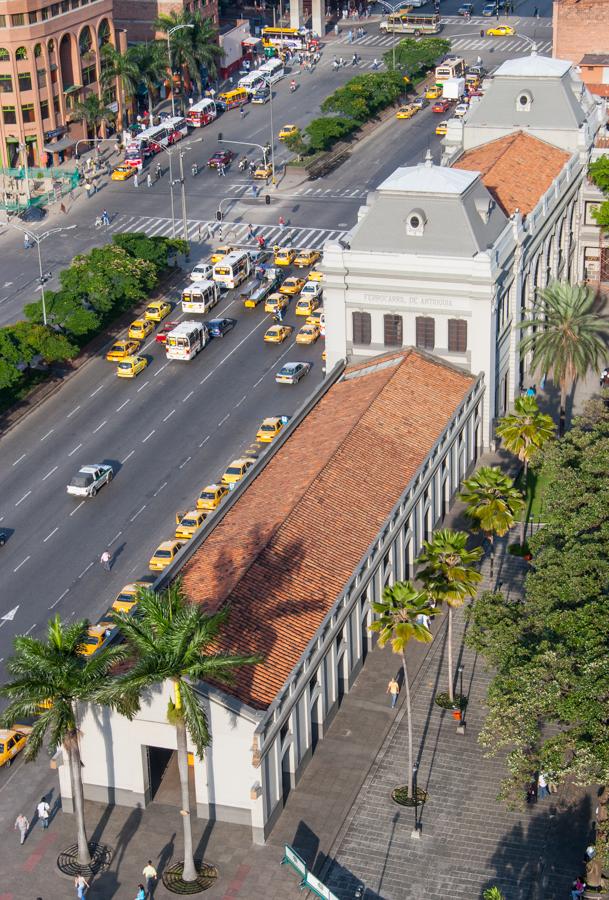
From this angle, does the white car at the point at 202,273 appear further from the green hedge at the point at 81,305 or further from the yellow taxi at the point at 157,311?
the yellow taxi at the point at 157,311

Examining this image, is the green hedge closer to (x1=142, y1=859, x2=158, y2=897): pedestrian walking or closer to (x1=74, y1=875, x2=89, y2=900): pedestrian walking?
(x1=142, y1=859, x2=158, y2=897): pedestrian walking

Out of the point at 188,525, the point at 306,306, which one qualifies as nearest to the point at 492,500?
the point at 188,525

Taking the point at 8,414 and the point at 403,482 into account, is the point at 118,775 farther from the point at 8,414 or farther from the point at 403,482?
the point at 8,414

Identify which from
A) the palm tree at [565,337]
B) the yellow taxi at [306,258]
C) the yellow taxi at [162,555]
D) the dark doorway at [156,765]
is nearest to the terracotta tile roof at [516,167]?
the palm tree at [565,337]

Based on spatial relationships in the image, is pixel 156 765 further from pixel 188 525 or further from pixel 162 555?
pixel 188 525

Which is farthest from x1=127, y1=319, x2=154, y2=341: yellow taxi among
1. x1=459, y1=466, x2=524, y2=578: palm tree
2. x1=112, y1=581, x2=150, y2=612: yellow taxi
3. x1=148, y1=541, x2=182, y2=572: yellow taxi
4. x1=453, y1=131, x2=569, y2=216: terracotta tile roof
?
x1=459, y1=466, x2=524, y2=578: palm tree

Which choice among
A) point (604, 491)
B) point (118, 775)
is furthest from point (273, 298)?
point (118, 775)
